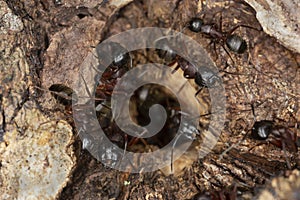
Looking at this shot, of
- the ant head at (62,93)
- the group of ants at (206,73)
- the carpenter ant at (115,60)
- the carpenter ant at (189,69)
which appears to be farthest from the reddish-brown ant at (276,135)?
the ant head at (62,93)

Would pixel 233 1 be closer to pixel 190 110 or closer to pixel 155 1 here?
pixel 155 1

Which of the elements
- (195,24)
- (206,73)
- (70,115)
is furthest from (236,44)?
(70,115)

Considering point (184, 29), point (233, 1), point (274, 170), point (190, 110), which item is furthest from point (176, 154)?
point (233, 1)

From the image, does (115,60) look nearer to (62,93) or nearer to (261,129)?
(62,93)

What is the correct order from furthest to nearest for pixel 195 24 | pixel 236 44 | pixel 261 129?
pixel 195 24 → pixel 236 44 → pixel 261 129

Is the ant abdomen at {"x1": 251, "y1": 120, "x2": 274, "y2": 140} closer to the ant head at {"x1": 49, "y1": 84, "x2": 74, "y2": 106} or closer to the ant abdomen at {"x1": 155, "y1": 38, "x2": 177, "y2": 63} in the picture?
the ant abdomen at {"x1": 155, "y1": 38, "x2": 177, "y2": 63}

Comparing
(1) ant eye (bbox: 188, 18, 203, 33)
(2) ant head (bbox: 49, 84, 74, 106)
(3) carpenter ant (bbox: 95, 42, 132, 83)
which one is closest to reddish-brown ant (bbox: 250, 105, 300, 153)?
(1) ant eye (bbox: 188, 18, 203, 33)

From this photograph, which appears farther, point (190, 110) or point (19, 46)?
point (190, 110)
